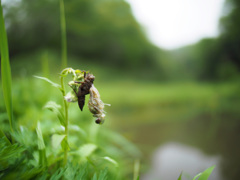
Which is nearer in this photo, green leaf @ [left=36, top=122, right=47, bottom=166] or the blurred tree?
green leaf @ [left=36, top=122, right=47, bottom=166]

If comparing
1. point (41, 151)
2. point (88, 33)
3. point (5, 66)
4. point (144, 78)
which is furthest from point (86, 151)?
point (88, 33)


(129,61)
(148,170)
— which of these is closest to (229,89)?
(148,170)

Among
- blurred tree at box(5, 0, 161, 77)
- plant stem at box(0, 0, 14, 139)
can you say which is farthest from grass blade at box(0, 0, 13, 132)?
blurred tree at box(5, 0, 161, 77)

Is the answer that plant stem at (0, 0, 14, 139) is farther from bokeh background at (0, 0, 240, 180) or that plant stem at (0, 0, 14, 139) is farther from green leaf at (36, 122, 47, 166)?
bokeh background at (0, 0, 240, 180)

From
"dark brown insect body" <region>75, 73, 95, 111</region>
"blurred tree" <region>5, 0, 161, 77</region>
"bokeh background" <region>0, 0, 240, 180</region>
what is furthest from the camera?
"blurred tree" <region>5, 0, 161, 77</region>

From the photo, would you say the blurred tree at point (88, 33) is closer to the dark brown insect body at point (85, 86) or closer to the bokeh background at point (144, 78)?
the bokeh background at point (144, 78)

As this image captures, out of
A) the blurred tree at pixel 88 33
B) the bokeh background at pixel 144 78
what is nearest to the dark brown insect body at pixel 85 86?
the bokeh background at pixel 144 78

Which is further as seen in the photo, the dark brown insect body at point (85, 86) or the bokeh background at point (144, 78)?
the bokeh background at point (144, 78)

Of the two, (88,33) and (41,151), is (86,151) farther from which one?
(88,33)

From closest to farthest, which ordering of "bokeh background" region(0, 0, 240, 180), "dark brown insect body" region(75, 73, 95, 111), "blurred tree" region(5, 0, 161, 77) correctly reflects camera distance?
1. "dark brown insect body" region(75, 73, 95, 111)
2. "bokeh background" region(0, 0, 240, 180)
3. "blurred tree" region(5, 0, 161, 77)

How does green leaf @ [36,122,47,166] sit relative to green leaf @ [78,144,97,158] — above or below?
above
